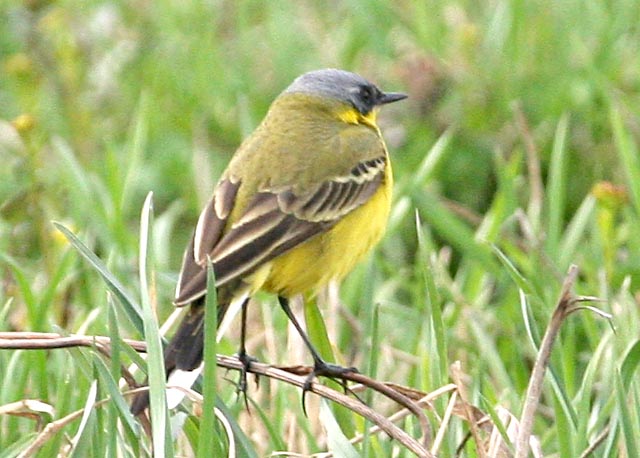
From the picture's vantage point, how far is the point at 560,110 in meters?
5.91

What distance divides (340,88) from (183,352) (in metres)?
1.80

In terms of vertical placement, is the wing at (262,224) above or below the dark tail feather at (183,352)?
above

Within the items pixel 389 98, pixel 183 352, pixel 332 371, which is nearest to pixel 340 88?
pixel 389 98

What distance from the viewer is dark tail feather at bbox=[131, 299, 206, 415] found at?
9.68 feet

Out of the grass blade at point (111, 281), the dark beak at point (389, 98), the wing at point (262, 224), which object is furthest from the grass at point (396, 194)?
the dark beak at point (389, 98)

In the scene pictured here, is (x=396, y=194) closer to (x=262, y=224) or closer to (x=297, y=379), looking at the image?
(x=262, y=224)

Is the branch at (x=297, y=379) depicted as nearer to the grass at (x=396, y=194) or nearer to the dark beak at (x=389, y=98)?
the grass at (x=396, y=194)

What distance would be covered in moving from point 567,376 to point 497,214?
44.4 inches

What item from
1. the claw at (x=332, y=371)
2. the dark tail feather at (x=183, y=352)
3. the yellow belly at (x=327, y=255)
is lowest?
the claw at (x=332, y=371)

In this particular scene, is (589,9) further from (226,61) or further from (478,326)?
(478,326)

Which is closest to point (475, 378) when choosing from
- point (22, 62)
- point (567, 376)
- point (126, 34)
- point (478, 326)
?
point (567, 376)

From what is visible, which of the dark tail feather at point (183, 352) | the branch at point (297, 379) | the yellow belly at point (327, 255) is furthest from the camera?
the yellow belly at point (327, 255)

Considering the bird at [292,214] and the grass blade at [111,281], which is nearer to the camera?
the grass blade at [111,281]

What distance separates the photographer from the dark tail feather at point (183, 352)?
2949 mm
